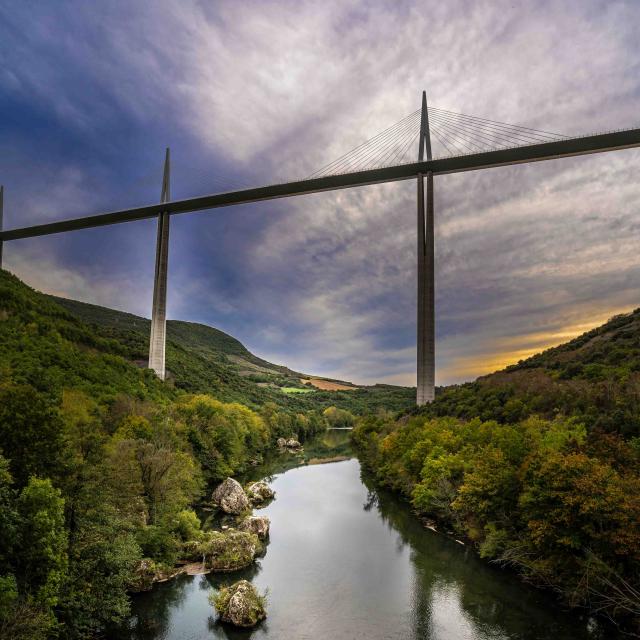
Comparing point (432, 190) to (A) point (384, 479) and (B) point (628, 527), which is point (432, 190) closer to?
(A) point (384, 479)

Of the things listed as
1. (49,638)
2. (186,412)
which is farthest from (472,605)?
(186,412)

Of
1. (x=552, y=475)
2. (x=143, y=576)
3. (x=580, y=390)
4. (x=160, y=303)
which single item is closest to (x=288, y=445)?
(x=160, y=303)

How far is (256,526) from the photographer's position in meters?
21.8

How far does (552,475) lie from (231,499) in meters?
17.8

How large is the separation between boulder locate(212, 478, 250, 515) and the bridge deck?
30.0 m

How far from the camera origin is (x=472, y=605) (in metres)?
14.8

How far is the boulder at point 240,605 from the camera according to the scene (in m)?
13.4

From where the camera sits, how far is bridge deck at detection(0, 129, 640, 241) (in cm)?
3478

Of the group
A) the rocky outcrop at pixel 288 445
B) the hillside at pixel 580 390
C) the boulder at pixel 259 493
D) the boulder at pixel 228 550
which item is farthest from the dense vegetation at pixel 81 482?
the rocky outcrop at pixel 288 445

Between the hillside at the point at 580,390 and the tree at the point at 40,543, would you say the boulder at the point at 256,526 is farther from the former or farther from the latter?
the hillside at the point at 580,390

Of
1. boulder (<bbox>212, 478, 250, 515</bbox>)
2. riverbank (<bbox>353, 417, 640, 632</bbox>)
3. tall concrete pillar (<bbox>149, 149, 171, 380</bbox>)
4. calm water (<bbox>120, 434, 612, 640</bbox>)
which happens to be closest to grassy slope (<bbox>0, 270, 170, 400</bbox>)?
tall concrete pillar (<bbox>149, 149, 171, 380</bbox>)

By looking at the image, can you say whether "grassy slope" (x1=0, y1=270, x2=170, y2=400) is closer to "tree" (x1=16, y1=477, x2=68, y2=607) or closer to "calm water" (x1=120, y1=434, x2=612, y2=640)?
"tree" (x1=16, y1=477, x2=68, y2=607)

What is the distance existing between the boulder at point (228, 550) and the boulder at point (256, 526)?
236cm

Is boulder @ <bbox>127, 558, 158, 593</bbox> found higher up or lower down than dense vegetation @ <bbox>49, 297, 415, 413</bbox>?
lower down
